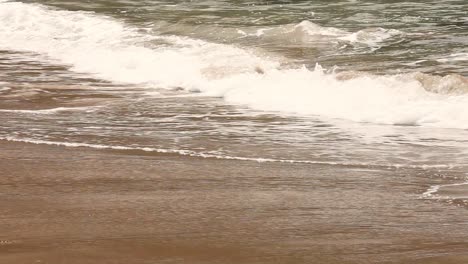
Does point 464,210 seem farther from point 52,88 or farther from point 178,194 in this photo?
point 52,88

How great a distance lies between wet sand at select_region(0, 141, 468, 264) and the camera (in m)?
4.54

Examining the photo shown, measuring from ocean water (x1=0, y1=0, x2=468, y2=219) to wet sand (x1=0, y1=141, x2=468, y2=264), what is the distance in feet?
1.30

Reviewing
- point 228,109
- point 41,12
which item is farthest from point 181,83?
point 41,12

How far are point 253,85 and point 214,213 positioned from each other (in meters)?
6.06

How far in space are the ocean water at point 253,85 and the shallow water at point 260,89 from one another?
0.02 meters

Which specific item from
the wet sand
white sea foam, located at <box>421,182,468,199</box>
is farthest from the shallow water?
the wet sand

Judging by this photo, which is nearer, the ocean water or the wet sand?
the wet sand

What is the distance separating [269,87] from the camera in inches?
437

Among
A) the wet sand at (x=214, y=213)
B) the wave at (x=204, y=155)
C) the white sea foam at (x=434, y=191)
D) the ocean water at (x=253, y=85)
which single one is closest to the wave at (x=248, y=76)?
the ocean water at (x=253, y=85)

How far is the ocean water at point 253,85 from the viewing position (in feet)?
25.2

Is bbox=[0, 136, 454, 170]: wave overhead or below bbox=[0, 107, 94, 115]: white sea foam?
overhead

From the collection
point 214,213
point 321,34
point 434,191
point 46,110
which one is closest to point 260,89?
point 46,110

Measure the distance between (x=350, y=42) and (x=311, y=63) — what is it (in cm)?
242

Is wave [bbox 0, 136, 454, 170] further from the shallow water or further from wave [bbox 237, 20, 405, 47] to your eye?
wave [bbox 237, 20, 405, 47]
